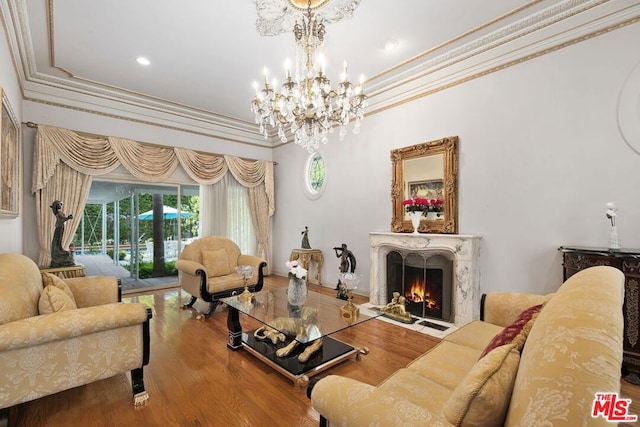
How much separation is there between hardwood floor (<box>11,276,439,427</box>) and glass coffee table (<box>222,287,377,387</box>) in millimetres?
96

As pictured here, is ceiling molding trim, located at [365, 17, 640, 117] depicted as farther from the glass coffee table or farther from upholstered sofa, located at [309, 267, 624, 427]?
the glass coffee table

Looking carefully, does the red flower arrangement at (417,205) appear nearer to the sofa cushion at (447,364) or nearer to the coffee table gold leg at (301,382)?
the sofa cushion at (447,364)

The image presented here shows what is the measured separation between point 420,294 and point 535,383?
320 cm

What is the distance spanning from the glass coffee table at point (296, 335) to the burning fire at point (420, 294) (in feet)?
4.38

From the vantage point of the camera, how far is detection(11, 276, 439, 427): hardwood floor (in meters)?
1.85

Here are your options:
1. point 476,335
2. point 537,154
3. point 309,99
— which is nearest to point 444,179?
point 537,154

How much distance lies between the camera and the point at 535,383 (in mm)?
704

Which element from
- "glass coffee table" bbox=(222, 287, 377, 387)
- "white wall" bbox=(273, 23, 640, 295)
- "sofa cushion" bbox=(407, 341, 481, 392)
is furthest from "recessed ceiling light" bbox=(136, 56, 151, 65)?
"sofa cushion" bbox=(407, 341, 481, 392)

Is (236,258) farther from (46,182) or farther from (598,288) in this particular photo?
(598,288)

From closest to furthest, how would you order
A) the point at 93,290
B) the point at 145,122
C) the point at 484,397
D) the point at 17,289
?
the point at 484,397, the point at 17,289, the point at 93,290, the point at 145,122

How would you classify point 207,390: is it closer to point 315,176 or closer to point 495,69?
point 315,176

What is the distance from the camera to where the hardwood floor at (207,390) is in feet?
6.07

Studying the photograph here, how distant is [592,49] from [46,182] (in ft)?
21.5

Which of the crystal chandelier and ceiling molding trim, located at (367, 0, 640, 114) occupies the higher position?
ceiling molding trim, located at (367, 0, 640, 114)
